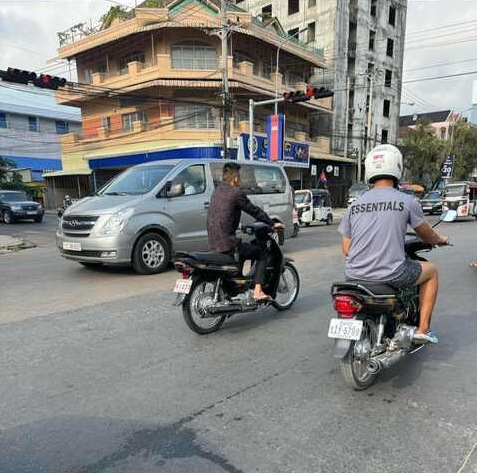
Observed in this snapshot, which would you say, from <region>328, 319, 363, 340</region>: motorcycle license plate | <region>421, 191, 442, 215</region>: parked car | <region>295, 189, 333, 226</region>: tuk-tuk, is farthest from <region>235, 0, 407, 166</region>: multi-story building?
<region>328, 319, 363, 340</region>: motorcycle license plate

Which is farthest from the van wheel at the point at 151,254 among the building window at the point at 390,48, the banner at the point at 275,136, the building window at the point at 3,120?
the building window at the point at 390,48

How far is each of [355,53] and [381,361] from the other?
127 ft

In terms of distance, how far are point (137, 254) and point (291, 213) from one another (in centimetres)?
407

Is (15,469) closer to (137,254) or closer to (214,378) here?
(214,378)

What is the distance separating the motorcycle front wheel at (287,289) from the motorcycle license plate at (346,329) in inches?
89.7

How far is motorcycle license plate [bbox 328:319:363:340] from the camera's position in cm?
310

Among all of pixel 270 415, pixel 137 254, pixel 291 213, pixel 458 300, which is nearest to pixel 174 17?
pixel 291 213

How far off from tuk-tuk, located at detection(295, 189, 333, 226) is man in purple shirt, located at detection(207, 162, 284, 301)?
50.3 feet

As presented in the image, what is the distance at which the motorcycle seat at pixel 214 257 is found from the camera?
4465mm

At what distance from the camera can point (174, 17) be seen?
1019 inches

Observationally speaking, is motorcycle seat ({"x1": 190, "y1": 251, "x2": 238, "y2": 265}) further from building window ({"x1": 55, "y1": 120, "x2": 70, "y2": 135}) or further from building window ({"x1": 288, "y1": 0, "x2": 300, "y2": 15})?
building window ({"x1": 55, "y1": 120, "x2": 70, "y2": 135})

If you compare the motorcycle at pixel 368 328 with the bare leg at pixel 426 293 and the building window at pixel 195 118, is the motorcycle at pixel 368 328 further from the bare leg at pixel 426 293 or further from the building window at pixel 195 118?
the building window at pixel 195 118

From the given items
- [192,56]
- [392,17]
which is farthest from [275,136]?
[392,17]

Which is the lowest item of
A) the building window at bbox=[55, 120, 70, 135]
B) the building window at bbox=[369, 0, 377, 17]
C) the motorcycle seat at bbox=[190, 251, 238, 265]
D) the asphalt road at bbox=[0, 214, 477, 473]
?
the asphalt road at bbox=[0, 214, 477, 473]
